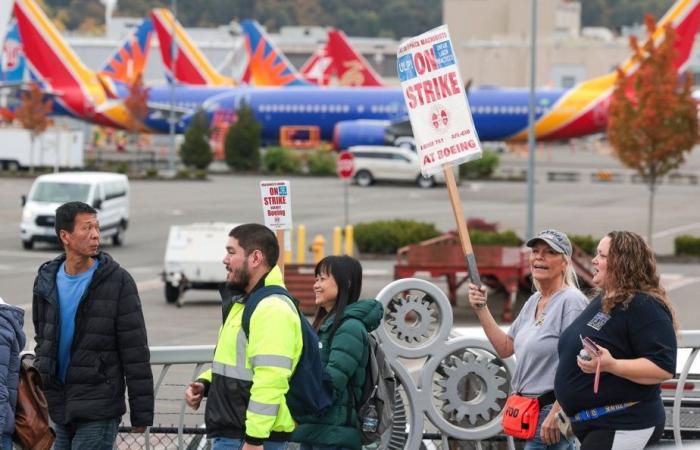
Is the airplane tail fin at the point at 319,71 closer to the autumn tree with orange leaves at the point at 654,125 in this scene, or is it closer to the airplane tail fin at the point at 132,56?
the airplane tail fin at the point at 132,56

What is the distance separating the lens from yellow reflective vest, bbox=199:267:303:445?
6.08 m

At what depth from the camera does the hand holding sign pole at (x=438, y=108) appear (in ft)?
24.1

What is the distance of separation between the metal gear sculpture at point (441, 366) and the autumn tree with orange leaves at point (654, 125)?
2635cm

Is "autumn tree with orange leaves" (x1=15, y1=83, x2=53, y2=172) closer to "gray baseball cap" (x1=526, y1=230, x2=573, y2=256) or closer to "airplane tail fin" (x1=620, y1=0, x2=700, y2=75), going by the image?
"airplane tail fin" (x1=620, y1=0, x2=700, y2=75)

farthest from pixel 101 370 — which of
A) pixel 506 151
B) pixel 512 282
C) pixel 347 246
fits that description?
pixel 506 151

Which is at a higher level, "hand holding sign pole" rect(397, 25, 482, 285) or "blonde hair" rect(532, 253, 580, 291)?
"hand holding sign pole" rect(397, 25, 482, 285)

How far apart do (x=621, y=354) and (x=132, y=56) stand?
89.4m

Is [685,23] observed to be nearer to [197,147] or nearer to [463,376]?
[197,147]

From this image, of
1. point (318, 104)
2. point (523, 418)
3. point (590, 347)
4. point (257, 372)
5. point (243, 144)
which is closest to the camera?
point (257, 372)

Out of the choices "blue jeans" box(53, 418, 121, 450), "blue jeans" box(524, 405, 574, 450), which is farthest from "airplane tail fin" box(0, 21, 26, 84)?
"blue jeans" box(524, 405, 574, 450)

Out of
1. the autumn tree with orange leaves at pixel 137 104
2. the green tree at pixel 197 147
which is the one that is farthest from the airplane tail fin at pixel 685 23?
the autumn tree with orange leaves at pixel 137 104

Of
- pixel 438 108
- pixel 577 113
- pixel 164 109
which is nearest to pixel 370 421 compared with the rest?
pixel 438 108

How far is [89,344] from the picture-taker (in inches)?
271

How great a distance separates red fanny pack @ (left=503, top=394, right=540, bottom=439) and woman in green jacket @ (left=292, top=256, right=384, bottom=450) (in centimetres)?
77
